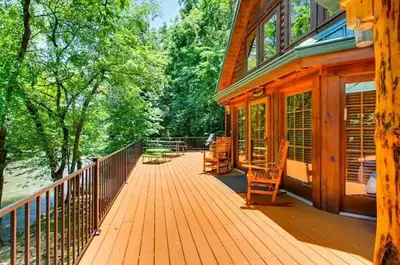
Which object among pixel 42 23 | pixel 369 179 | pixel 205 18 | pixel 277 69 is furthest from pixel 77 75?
pixel 205 18

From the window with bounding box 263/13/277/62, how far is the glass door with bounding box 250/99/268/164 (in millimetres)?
1255

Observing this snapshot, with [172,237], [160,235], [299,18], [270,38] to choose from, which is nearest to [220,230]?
[172,237]

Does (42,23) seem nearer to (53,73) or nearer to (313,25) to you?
(53,73)

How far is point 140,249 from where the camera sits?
9.23 feet

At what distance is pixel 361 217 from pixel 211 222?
1.99 metres

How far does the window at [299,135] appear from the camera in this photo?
4566mm

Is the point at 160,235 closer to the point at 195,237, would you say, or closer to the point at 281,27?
the point at 195,237

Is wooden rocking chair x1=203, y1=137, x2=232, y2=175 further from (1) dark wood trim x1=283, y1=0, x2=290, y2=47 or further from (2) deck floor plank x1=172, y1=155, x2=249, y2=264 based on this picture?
(1) dark wood trim x1=283, y1=0, x2=290, y2=47

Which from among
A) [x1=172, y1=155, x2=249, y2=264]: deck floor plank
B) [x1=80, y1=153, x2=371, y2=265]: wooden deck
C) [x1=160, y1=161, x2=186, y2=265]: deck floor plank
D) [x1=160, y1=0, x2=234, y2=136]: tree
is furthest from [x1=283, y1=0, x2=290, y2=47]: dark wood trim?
[x1=160, y1=0, x2=234, y2=136]: tree

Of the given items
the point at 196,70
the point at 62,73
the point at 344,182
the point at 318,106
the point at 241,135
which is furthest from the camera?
the point at 196,70

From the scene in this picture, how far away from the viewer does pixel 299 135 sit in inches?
192

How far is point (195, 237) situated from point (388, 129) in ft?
7.89

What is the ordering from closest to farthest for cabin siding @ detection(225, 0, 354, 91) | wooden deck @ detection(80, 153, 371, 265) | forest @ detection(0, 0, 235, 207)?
wooden deck @ detection(80, 153, 371, 265)
cabin siding @ detection(225, 0, 354, 91)
forest @ detection(0, 0, 235, 207)

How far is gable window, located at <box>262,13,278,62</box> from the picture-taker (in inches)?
258
